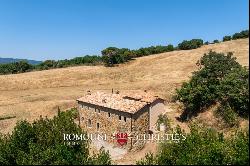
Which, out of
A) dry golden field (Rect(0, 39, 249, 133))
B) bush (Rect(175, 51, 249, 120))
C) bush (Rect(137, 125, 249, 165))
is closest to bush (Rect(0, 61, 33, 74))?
dry golden field (Rect(0, 39, 249, 133))

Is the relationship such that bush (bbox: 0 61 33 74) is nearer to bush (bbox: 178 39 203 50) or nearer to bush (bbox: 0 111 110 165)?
bush (bbox: 178 39 203 50)

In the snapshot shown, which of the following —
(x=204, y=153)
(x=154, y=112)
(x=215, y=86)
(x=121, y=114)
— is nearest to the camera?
(x=204, y=153)

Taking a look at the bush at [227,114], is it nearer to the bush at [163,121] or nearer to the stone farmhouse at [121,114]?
the bush at [163,121]

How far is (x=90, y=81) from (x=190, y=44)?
45.1 meters

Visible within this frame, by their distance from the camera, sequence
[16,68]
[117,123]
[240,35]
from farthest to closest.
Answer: [240,35]
[16,68]
[117,123]

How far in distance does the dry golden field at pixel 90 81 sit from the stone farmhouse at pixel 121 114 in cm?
1747

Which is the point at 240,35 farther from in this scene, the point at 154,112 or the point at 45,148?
the point at 45,148

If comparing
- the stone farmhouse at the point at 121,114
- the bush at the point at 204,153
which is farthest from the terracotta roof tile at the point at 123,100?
the bush at the point at 204,153

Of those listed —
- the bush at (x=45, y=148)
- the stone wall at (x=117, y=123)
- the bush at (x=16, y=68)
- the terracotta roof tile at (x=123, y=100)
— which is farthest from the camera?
the bush at (x=16, y=68)

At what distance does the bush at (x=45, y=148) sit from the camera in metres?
32.7

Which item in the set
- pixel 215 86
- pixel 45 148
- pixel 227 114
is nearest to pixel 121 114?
pixel 227 114

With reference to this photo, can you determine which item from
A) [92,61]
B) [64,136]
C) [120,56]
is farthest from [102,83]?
[64,136]

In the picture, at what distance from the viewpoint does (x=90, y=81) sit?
105750 millimetres

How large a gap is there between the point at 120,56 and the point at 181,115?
61554 millimetres
